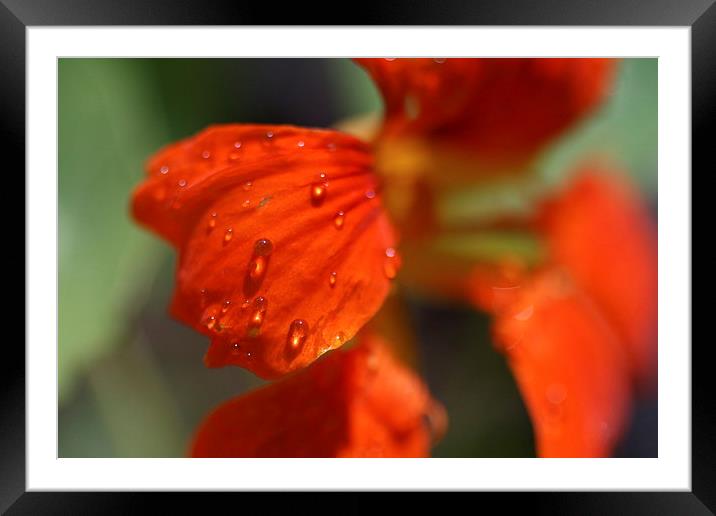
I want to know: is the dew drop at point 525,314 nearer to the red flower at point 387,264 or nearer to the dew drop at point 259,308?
the red flower at point 387,264

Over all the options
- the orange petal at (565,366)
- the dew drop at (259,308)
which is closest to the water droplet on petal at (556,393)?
the orange petal at (565,366)

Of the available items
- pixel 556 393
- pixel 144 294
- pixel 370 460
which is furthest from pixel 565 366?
pixel 144 294

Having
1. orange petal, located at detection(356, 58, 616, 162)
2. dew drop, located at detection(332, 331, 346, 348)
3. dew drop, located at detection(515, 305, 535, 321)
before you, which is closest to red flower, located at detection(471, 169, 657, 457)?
dew drop, located at detection(515, 305, 535, 321)

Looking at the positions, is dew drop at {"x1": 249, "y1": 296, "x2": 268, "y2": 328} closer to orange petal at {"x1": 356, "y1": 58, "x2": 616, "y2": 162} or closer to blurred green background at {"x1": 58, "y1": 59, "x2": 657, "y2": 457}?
orange petal at {"x1": 356, "y1": 58, "x2": 616, "y2": 162}

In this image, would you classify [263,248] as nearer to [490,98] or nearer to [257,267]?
[257,267]

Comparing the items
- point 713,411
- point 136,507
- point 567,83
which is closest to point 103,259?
point 136,507
